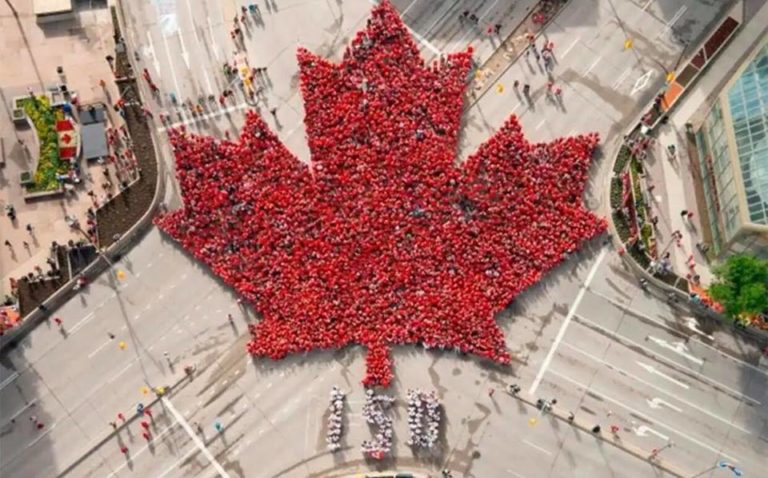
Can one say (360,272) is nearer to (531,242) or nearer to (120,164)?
(531,242)

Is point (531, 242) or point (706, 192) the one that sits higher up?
point (706, 192)

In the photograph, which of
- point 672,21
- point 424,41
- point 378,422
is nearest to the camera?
point 378,422

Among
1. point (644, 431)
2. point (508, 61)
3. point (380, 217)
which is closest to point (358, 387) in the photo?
point (380, 217)

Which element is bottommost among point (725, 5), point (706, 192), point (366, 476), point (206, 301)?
point (366, 476)

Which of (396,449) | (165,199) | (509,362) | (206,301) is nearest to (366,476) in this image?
(396,449)

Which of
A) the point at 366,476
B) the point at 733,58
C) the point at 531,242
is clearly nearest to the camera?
the point at 366,476

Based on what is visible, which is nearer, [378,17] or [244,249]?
[244,249]

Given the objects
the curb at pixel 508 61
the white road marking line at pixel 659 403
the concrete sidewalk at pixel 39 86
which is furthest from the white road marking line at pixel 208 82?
the white road marking line at pixel 659 403

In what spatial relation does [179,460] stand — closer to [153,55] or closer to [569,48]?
[153,55]
